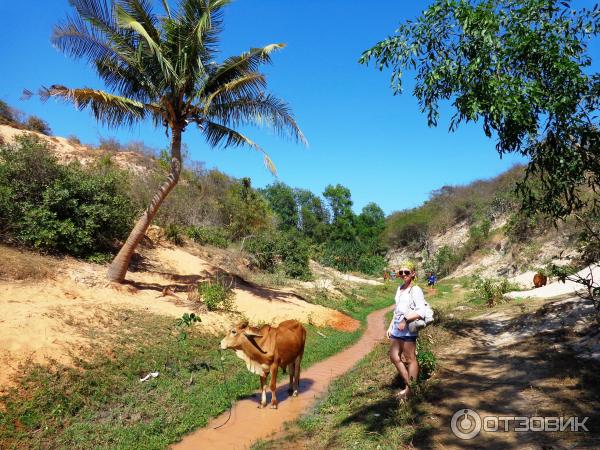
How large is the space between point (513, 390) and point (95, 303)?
9441mm

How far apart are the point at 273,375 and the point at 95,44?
10.8 meters

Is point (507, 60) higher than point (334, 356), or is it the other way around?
point (507, 60)

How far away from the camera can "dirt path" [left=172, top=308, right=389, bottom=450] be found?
6172mm

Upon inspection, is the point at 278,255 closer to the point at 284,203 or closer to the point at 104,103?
the point at 104,103

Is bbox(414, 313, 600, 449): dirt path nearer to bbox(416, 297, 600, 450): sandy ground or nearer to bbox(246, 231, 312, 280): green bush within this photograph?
bbox(416, 297, 600, 450): sandy ground

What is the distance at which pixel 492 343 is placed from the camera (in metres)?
8.67

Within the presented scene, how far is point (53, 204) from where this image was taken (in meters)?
12.8

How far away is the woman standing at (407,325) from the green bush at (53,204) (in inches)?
428

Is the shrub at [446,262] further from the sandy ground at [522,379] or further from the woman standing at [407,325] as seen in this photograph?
the woman standing at [407,325]

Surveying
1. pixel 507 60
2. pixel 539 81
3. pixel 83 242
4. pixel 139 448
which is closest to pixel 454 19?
pixel 507 60

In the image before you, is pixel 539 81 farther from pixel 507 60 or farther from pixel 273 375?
pixel 273 375

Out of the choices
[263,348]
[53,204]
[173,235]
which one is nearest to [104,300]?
[53,204]

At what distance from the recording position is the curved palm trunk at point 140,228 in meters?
12.5

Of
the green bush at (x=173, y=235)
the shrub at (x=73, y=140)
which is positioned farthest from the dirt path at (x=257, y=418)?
the shrub at (x=73, y=140)
